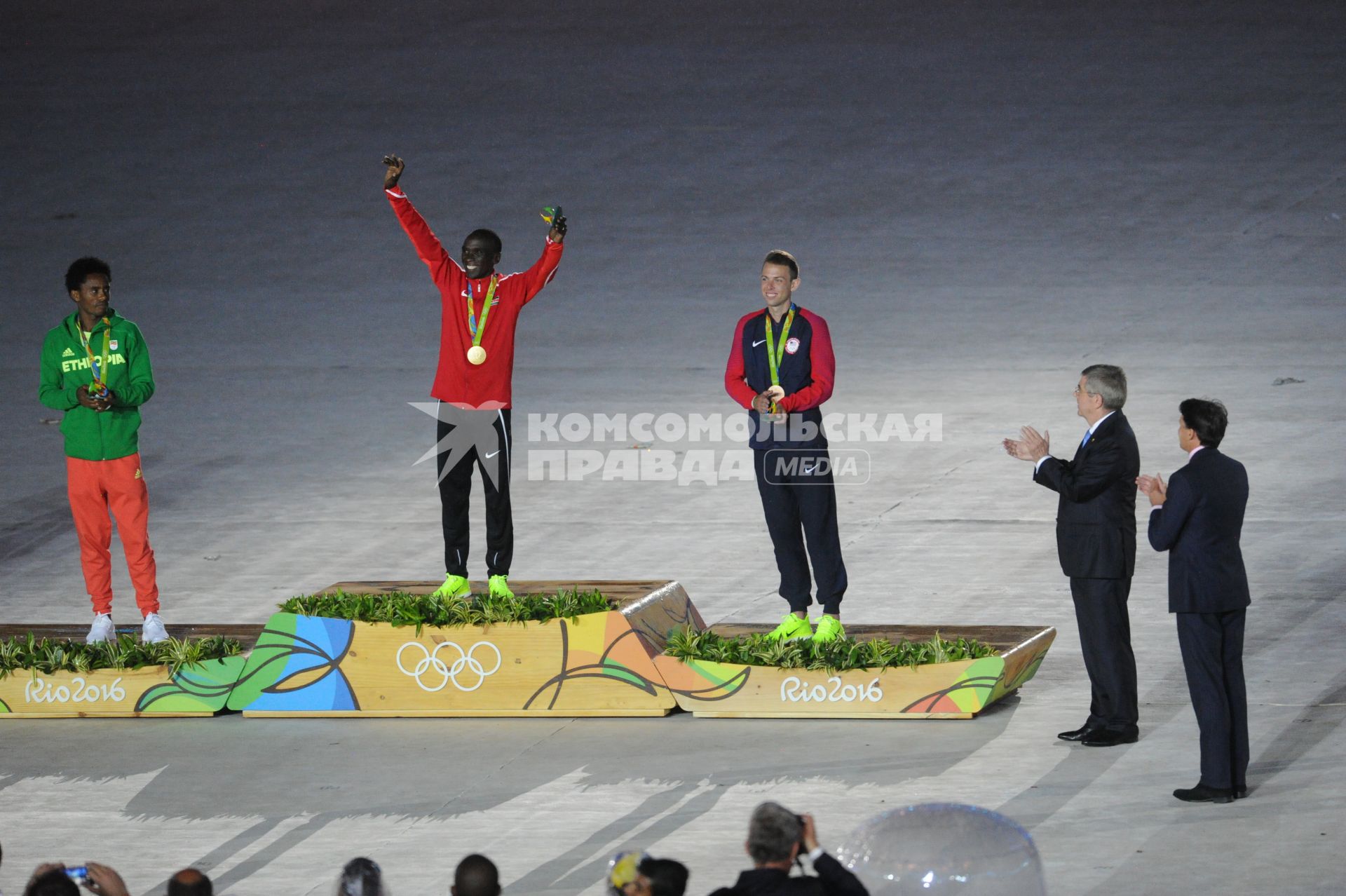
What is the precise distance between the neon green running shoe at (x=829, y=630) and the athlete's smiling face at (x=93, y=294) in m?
4.04

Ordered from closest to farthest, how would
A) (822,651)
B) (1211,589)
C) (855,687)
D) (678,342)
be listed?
(1211,589) < (855,687) < (822,651) < (678,342)

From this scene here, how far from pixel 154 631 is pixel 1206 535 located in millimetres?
5452

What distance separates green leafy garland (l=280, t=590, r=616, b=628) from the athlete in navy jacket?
3.30 feet

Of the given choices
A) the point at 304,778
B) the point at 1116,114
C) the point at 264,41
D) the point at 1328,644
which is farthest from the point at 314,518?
the point at 264,41

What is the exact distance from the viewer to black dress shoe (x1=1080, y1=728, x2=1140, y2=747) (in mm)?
8602

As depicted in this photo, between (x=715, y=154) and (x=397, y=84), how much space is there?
701 cm

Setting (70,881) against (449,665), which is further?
(449,665)

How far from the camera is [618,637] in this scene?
9297mm

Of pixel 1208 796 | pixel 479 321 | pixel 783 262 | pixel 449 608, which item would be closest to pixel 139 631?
pixel 449 608

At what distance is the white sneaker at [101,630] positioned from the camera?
32.4ft

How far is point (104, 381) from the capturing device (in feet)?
31.8

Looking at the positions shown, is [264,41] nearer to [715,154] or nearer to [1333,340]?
[715,154]

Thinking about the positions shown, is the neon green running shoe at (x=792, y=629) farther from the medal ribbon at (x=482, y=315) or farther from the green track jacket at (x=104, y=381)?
the green track jacket at (x=104, y=381)

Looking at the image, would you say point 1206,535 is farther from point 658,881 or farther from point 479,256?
point 479,256
